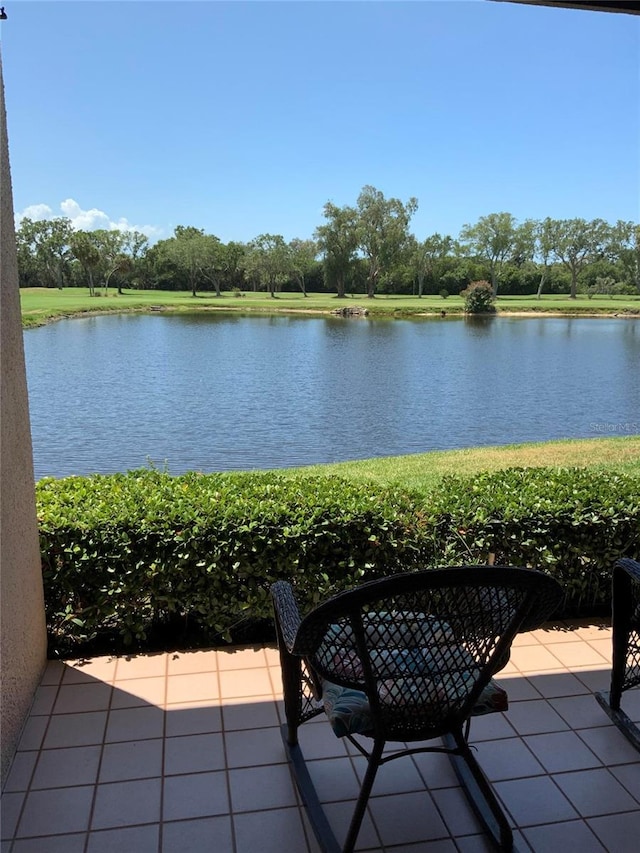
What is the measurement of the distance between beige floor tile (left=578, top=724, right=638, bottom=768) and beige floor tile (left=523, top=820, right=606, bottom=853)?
29 centimetres

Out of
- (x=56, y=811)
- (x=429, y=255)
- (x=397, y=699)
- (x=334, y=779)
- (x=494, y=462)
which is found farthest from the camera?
(x=429, y=255)

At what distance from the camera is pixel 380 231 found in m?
54.0

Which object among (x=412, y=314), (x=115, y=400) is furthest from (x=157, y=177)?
(x=115, y=400)

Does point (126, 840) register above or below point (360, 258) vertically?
below

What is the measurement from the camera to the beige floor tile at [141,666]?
226cm

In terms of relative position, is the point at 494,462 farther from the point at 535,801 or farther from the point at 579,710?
the point at 535,801

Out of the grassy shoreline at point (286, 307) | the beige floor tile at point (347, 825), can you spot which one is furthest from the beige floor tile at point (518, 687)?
the grassy shoreline at point (286, 307)

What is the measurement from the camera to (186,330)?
98.1 ft

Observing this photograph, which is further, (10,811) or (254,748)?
(254,748)

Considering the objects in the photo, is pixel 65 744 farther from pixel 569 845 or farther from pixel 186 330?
pixel 186 330

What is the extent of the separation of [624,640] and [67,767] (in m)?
1.60

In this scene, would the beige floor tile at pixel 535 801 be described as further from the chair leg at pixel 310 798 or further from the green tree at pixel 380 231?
the green tree at pixel 380 231

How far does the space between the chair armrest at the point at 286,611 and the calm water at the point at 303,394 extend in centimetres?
167

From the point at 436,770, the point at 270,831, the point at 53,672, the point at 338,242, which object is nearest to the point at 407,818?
the point at 436,770
